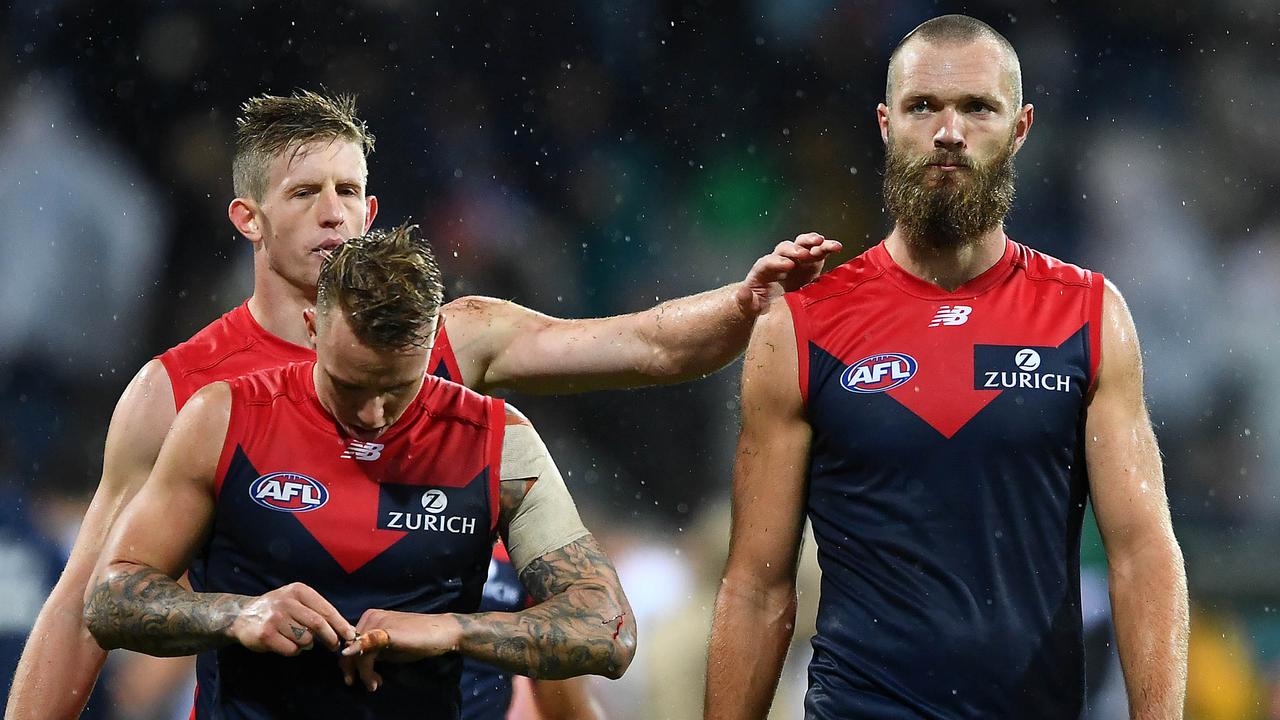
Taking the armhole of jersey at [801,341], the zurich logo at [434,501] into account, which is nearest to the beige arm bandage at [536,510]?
the zurich logo at [434,501]

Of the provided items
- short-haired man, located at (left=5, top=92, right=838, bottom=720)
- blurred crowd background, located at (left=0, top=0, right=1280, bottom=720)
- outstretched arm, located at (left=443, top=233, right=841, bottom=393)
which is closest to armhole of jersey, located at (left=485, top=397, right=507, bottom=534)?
short-haired man, located at (left=5, top=92, right=838, bottom=720)

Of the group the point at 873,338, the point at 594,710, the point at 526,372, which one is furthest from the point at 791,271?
the point at 594,710

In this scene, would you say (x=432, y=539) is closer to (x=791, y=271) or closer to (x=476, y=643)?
(x=476, y=643)

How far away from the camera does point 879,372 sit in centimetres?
316

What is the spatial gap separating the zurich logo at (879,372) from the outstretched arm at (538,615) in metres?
0.67

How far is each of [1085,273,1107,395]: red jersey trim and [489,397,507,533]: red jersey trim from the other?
4.01 ft

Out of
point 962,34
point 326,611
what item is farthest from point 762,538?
point 962,34

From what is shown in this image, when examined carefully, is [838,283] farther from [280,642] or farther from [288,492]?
[280,642]

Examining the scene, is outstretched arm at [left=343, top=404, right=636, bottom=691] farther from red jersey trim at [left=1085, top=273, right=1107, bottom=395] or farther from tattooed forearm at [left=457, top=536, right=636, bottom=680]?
red jersey trim at [left=1085, top=273, right=1107, bottom=395]

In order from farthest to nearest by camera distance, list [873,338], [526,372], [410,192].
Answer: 1. [410,192]
2. [526,372]
3. [873,338]

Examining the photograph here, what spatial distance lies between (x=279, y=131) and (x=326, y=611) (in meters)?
1.79

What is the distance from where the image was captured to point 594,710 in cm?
468

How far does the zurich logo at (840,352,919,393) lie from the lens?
10.3ft

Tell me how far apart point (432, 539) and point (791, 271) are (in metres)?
1.04
